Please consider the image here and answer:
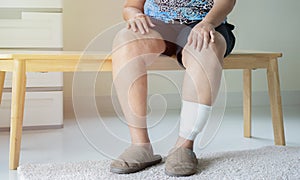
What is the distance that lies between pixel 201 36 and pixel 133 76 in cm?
19

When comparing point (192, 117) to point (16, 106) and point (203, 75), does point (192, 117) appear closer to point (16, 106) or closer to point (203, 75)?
point (203, 75)

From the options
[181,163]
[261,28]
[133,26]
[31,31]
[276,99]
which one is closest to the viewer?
[181,163]

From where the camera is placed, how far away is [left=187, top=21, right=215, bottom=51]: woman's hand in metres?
1.11

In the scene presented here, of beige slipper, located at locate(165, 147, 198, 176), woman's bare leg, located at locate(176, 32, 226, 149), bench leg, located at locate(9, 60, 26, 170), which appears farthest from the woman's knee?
bench leg, located at locate(9, 60, 26, 170)

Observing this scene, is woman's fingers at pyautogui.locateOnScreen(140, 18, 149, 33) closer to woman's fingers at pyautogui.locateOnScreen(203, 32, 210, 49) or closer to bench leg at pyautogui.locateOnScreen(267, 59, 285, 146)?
woman's fingers at pyautogui.locateOnScreen(203, 32, 210, 49)

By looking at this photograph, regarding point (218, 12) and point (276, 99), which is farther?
point (276, 99)

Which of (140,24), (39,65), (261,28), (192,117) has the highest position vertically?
(261,28)

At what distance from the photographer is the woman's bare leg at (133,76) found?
44.6 inches

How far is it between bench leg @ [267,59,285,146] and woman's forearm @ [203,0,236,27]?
33 centimetres

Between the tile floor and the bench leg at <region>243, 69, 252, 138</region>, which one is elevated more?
the bench leg at <region>243, 69, 252, 138</region>

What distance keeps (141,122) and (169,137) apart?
355 millimetres

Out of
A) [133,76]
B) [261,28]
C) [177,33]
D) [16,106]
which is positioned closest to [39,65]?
[16,106]

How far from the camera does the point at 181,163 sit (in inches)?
42.3

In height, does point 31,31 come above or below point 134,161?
above
